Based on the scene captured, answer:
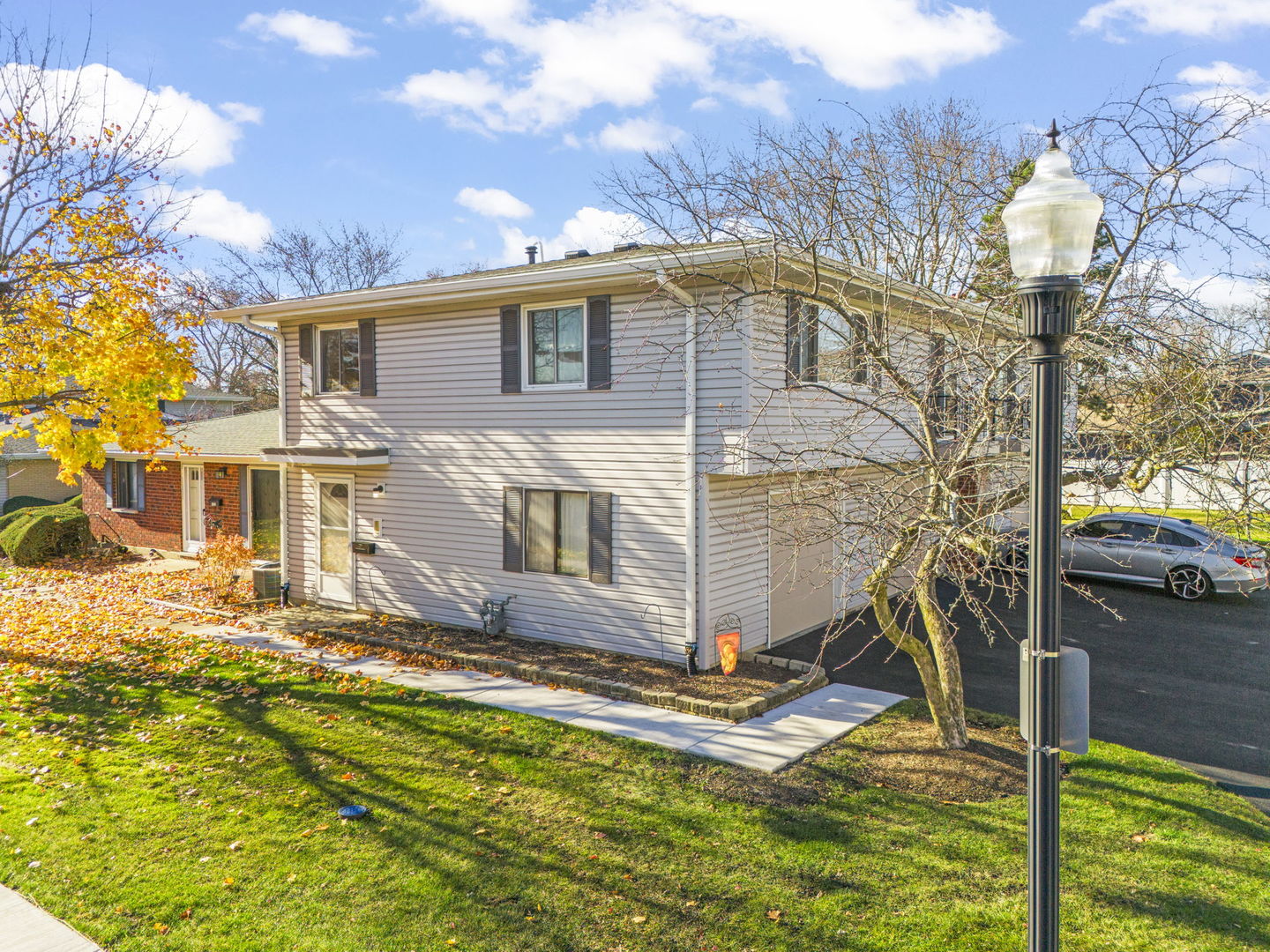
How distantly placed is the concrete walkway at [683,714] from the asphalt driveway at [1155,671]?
2.27 ft

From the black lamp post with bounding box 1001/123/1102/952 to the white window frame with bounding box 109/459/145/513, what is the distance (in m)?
22.9

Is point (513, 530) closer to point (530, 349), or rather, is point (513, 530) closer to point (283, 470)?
point (530, 349)

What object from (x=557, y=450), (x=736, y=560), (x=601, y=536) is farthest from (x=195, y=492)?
(x=736, y=560)

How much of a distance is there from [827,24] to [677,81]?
150 inches

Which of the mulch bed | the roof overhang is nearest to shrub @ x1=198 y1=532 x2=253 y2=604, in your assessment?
the roof overhang

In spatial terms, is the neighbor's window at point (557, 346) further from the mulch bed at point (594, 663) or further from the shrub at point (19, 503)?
the shrub at point (19, 503)

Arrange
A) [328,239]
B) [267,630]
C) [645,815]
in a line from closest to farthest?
[645,815], [267,630], [328,239]

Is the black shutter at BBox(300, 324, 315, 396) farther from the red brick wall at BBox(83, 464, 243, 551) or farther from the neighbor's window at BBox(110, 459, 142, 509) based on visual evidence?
the neighbor's window at BBox(110, 459, 142, 509)

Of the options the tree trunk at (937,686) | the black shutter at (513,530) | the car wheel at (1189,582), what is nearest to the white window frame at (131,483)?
the black shutter at (513,530)

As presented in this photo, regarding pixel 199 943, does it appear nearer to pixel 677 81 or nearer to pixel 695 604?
pixel 695 604

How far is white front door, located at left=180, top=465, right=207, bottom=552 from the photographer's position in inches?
798

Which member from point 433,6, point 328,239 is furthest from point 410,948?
point 328,239

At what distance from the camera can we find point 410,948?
16.0 ft

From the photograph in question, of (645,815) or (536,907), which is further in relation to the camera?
(645,815)
